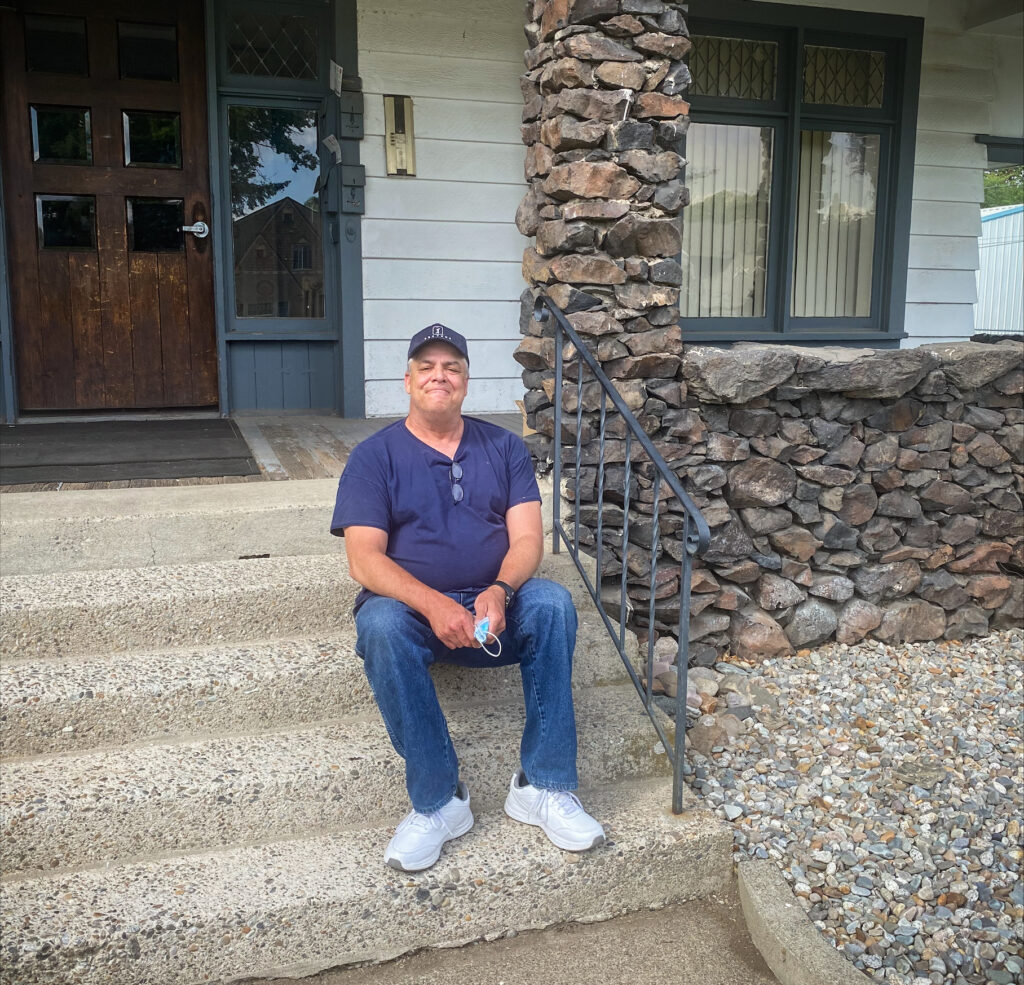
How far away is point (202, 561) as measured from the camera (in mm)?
3041

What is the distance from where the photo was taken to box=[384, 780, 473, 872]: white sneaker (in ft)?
7.08

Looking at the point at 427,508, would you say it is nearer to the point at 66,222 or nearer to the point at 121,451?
the point at 121,451

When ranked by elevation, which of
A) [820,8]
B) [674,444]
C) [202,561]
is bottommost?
[202,561]

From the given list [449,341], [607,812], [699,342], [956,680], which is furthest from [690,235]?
[607,812]

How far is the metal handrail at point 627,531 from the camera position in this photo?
2.38 metres

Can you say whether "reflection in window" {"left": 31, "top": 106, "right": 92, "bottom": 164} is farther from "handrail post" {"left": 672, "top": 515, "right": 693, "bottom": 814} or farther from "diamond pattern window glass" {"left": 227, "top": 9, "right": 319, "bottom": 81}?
"handrail post" {"left": 672, "top": 515, "right": 693, "bottom": 814}

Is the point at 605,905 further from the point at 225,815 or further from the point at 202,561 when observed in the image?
the point at 202,561

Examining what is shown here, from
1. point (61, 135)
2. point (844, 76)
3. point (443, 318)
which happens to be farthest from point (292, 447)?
point (844, 76)

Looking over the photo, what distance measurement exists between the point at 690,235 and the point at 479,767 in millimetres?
4047

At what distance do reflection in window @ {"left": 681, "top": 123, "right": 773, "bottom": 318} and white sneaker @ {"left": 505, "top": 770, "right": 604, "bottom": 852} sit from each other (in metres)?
3.91

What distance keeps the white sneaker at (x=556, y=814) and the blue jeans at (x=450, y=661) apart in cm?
3

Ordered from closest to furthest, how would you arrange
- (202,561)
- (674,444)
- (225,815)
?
(225,815), (202,561), (674,444)

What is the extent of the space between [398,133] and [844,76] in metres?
2.63

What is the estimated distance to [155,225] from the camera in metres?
5.00
